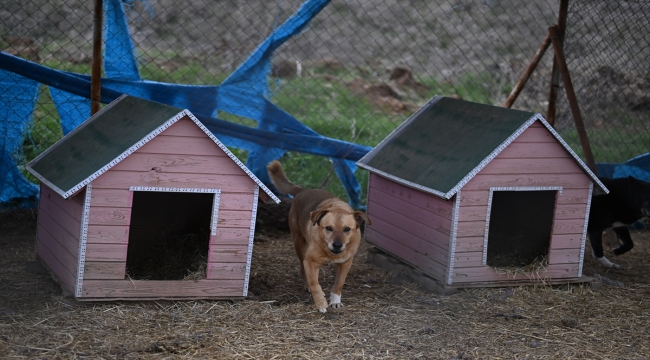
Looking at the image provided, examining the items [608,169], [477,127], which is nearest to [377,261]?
[477,127]

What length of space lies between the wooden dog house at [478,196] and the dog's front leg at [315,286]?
1.05 meters

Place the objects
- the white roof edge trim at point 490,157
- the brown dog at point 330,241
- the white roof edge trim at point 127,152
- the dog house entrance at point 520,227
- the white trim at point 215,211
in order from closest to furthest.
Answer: the white roof edge trim at point 127,152, the white trim at point 215,211, the brown dog at point 330,241, the white roof edge trim at point 490,157, the dog house entrance at point 520,227

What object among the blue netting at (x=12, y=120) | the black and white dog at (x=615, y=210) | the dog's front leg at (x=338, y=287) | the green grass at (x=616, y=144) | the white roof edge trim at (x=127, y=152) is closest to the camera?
the white roof edge trim at (x=127, y=152)

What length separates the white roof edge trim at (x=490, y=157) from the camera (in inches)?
213

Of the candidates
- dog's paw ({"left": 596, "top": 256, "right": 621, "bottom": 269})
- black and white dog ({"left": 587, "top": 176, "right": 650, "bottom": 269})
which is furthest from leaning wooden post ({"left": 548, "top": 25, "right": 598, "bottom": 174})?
dog's paw ({"left": 596, "top": 256, "right": 621, "bottom": 269})

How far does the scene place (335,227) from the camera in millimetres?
5191

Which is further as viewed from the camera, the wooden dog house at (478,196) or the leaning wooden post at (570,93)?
the leaning wooden post at (570,93)

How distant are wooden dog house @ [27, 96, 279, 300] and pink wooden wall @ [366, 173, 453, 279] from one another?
1424 millimetres

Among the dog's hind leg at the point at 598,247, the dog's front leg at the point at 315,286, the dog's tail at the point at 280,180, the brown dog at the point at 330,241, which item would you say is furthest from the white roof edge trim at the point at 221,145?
the dog's hind leg at the point at 598,247

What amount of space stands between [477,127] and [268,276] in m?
2.12

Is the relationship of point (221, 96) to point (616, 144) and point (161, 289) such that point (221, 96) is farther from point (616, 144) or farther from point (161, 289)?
point (616, 144)

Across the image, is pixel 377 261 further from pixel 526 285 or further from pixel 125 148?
pixel 125 148

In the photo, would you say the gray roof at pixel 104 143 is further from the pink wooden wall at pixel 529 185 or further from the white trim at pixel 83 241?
the pink wooden wall at pixel 529 185

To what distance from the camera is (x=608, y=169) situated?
331 inches
